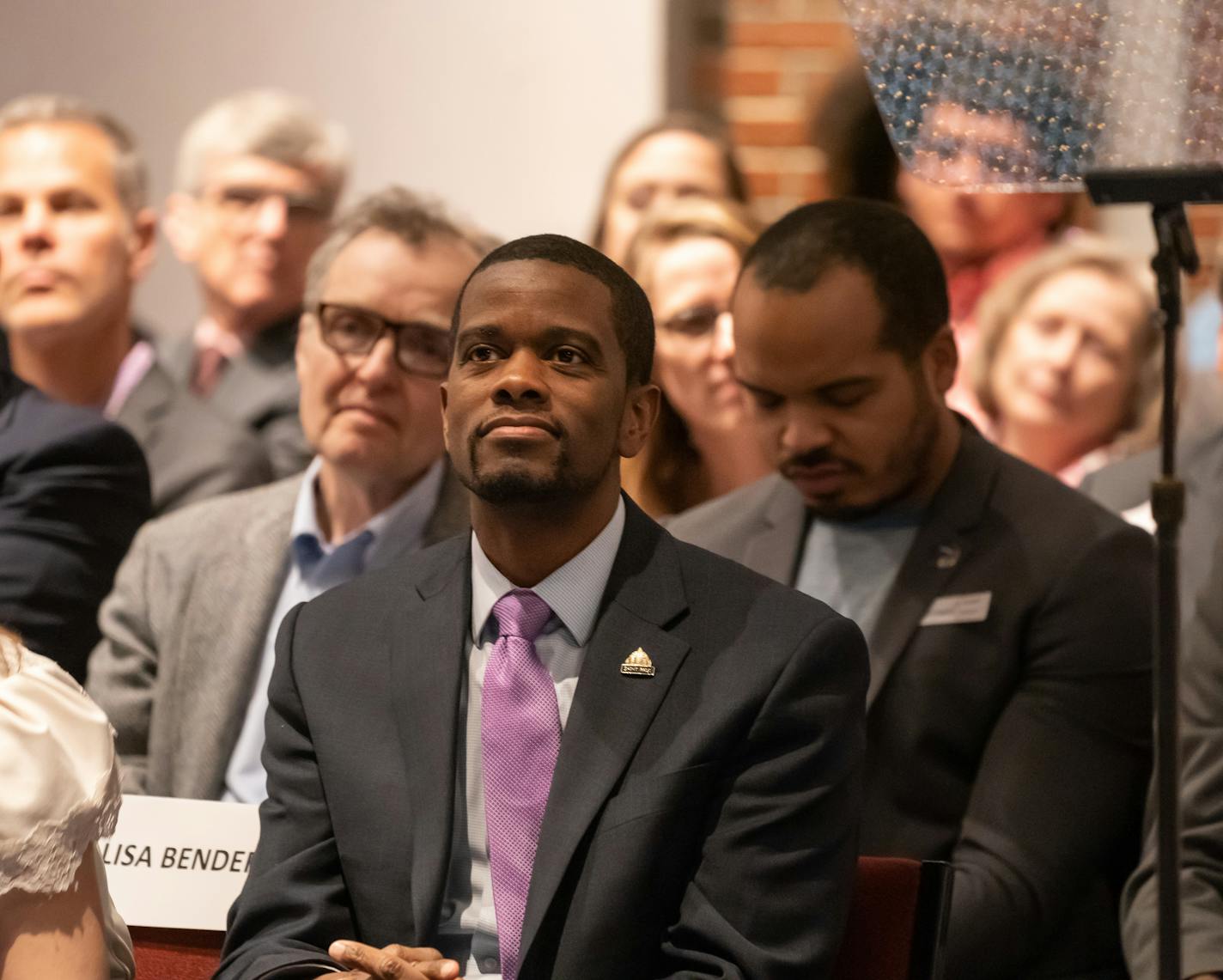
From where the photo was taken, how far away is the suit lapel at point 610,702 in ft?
6.71

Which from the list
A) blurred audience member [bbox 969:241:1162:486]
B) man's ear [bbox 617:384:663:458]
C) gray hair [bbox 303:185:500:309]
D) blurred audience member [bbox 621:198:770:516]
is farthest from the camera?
blurred audience member [bbox 969:241:1162:486]

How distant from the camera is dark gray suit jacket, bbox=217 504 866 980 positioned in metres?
2.04

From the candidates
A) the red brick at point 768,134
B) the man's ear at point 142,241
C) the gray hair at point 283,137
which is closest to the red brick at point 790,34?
the red brick at point 768,134

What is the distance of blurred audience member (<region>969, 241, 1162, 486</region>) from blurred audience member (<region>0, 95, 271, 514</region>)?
171 cm

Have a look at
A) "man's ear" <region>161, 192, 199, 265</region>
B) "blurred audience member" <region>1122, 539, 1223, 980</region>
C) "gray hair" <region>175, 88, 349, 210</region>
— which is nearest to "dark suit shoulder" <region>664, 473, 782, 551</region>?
"blurred audience member" <region>1122, 539, 1223, 980</region>

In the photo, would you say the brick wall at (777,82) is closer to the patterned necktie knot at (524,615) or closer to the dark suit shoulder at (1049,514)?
the dark suit shoulder at (1049,514)

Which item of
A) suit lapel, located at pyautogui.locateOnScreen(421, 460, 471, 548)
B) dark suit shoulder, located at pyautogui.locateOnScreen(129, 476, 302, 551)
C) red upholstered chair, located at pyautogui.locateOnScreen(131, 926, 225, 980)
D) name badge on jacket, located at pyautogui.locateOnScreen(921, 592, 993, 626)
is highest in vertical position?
name badge on jacket, located at pyautogui.locateOnScreen(921, 592, 993, 626)

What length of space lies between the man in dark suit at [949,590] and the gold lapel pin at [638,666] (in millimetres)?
678

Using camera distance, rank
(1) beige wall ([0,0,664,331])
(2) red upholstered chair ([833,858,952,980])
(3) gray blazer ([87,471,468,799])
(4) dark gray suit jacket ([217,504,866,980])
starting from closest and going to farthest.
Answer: (4) dark gray suit jacket ([217,504,866,980]) < (2) red upholstered chair ([833,858,952,980]) < (3) gray blazer ([87,471,468,799]) < (1) beige wall ([0,0,664,331])

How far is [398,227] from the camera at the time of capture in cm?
339

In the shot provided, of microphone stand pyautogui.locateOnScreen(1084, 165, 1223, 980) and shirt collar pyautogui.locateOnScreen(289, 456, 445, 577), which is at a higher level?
microphone stand pyautogui.locateOnScreen(1084, 165, 1223, 980)

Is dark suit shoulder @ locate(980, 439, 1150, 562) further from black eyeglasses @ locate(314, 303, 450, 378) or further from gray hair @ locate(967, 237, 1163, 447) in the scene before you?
gray hair @ locate(967, 237, 1163, 447)

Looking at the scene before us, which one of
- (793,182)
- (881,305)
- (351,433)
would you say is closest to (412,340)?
(351,433)

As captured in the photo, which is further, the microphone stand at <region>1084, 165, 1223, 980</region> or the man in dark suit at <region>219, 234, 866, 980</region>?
the man in dark suit at <region>219, 234, 866, 980</region>
